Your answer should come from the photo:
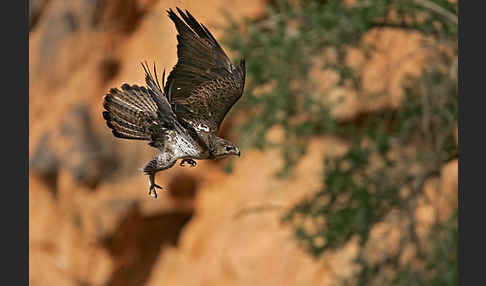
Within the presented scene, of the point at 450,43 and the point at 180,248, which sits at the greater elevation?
the point at 450,43

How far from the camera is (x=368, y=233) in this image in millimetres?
2682

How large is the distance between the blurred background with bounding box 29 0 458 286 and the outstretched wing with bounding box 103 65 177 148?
1019 mm

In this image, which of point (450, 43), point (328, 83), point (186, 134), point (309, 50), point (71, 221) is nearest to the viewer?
point (186, 134)

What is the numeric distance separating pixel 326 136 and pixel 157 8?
0.92 meters

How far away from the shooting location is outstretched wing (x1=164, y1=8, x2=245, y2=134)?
0.47 meters

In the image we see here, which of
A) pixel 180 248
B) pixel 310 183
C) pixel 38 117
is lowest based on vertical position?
pixel 180 248

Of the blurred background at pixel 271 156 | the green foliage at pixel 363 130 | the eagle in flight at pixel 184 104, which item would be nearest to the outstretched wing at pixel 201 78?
the eagle in flight at pixel 184 104

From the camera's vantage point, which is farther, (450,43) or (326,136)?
(326,136)

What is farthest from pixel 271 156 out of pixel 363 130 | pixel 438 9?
pixel 438 9

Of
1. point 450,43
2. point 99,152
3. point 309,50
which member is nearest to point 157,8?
point 309,50

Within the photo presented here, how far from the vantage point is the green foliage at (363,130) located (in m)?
2.55

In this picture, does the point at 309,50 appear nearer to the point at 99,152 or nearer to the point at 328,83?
the point at 328,83

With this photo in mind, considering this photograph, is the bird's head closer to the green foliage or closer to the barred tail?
the barred tail

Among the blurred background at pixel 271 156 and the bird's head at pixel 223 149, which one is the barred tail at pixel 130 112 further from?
the blurred background at pixel 271 156
